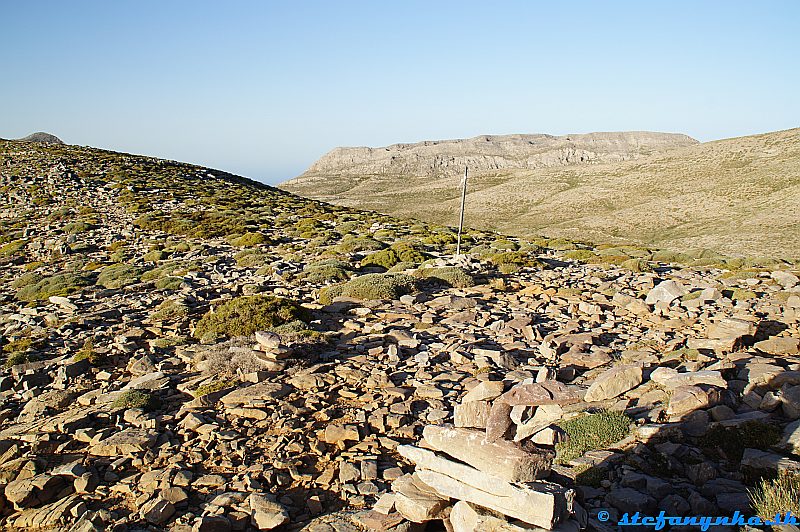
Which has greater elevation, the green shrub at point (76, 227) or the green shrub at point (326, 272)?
the green shrub at point (76, 227)

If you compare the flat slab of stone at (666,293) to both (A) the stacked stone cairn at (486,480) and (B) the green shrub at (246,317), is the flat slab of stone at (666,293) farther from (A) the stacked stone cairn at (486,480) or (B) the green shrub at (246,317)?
(B) the green shrub at (246,317)

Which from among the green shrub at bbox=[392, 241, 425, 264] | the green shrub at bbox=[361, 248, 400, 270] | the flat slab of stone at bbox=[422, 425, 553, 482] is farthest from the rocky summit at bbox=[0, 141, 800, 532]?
the green shrub at bbox=[392, 241, 425, 264]

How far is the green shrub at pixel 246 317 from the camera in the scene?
40.6 ft

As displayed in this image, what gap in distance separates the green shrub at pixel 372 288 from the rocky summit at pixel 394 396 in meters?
0.08

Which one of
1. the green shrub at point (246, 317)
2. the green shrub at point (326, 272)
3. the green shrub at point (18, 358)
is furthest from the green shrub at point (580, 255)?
the green shrub at point (18, 358)

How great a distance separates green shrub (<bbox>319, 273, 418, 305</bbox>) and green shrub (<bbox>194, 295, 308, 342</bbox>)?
1991 millimetres

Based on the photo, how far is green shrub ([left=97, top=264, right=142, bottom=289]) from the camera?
1800 centimetres

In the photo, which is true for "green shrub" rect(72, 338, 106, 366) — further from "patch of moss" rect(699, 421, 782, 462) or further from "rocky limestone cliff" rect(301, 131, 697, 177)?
"rocky limestone cliff" rect(301, 131, 697, 177)

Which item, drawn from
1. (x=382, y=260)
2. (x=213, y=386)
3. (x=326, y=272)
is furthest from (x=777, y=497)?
(x=382, y=260)

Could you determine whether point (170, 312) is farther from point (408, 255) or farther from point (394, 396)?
point (408, 255)

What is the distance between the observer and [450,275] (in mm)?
17859

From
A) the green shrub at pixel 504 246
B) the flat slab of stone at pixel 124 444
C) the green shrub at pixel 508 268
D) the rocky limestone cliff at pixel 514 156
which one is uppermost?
the rocky limestone cliff at pixel 514 156

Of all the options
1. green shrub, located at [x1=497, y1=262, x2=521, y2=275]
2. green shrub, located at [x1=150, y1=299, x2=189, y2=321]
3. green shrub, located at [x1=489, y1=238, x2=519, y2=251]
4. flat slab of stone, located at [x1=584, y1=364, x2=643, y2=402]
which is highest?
green shrub, located at [x1=489, y1=238, x2=519, y2=251]

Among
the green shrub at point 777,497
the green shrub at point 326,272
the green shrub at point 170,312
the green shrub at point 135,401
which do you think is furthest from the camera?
the green shrub at point 326,272
